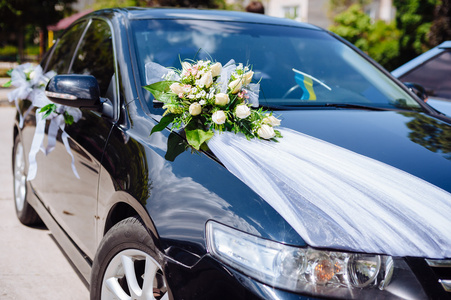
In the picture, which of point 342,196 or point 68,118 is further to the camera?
point 68,118

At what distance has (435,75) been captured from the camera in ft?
15.3

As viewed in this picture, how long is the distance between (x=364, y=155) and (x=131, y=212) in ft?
3.14

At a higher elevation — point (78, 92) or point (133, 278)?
point (78, 92)

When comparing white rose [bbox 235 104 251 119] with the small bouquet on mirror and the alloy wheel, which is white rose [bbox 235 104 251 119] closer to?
the small bouquet on mirror

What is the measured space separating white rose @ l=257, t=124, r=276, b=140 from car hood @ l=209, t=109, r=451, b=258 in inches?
1.3

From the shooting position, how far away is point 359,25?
70.0 ft

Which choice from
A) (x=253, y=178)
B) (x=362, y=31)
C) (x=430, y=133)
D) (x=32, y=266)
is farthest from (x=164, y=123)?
(x=362, y=31)

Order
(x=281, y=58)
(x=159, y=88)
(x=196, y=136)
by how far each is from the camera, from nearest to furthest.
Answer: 1. (x=196, y=136)
2. (x=159, y=88)
3. (x=281, y=58)

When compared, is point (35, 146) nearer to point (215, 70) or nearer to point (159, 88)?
point (159, 88)

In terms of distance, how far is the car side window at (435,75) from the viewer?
452 cm

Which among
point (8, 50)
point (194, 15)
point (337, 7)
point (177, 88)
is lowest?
point (8, 50)

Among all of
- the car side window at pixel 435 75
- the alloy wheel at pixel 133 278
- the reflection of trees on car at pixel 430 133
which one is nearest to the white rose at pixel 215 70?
the alloy wheel at pixel 133 278

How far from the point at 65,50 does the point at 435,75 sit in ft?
9.78

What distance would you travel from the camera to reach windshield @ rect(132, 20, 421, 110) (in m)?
2.87
